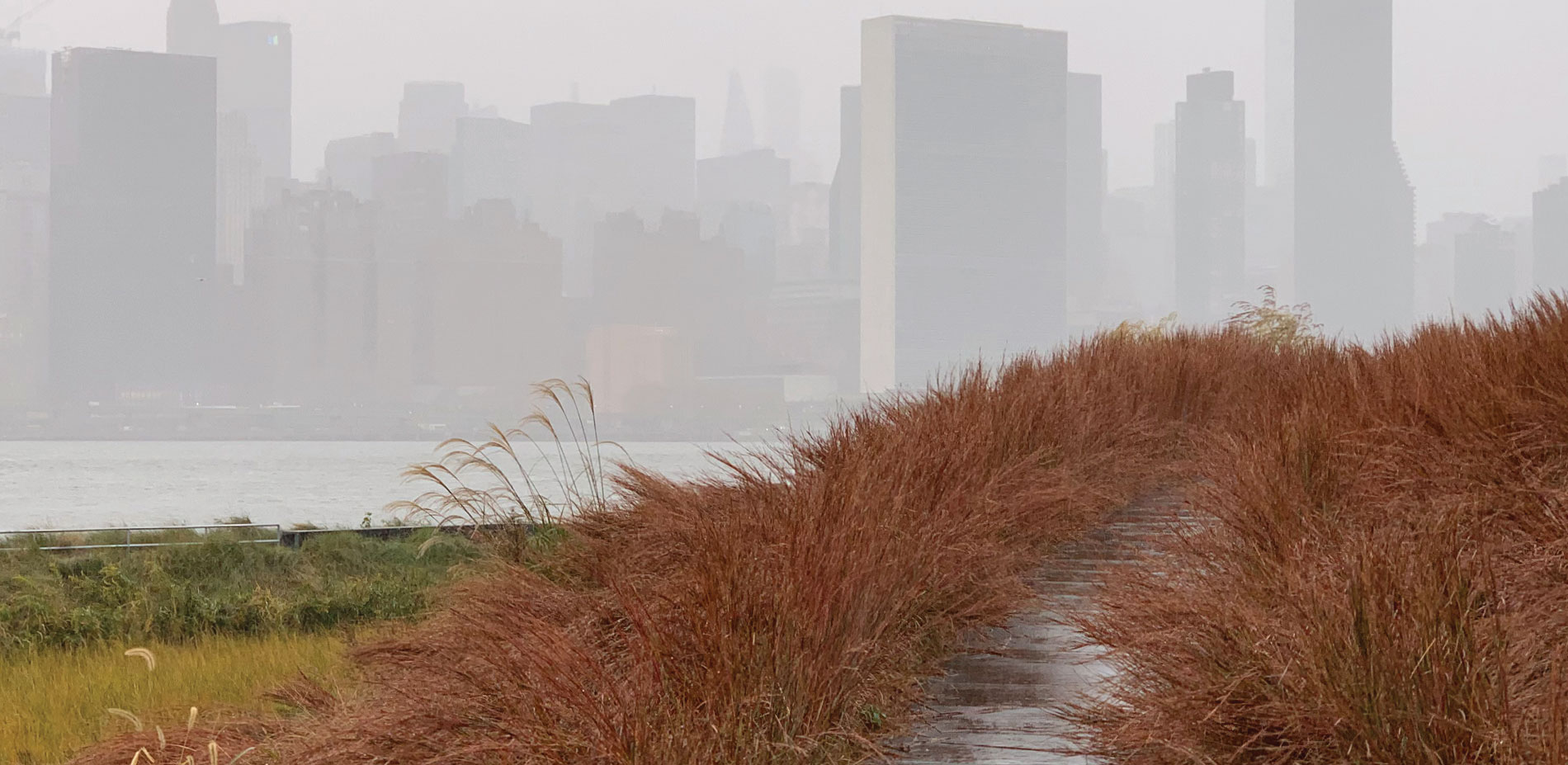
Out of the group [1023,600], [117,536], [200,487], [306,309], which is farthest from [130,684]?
[306,309]

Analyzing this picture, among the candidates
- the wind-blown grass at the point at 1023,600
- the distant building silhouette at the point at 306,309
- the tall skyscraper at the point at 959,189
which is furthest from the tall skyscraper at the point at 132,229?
the wind-blown grass at the point at 1023,600

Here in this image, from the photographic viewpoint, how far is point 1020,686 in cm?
356

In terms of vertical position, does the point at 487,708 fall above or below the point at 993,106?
below

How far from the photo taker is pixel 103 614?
10211 mm

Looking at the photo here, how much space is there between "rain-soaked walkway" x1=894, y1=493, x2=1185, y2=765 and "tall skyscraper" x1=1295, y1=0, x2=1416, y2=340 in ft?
495

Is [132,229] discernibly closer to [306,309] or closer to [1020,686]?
[306,309]

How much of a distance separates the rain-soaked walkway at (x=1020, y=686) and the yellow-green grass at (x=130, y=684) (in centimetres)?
246

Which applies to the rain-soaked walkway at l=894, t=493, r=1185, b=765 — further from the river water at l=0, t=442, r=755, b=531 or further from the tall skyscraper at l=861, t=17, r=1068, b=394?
the tall skyscraper at l=861, t=17, r=1068, b=394

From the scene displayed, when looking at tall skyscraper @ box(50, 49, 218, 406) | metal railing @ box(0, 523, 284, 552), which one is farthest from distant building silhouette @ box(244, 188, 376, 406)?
metal railing @ box(0, 523, 284, 552)

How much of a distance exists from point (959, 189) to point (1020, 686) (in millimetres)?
175429

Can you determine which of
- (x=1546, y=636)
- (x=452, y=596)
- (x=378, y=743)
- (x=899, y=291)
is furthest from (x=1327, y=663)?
(x=899, y=291)

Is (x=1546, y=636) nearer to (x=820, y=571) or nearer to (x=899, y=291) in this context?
(x=820, y=571)

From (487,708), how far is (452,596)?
216cm

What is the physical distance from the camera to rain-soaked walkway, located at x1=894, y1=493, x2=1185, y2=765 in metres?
3.04
